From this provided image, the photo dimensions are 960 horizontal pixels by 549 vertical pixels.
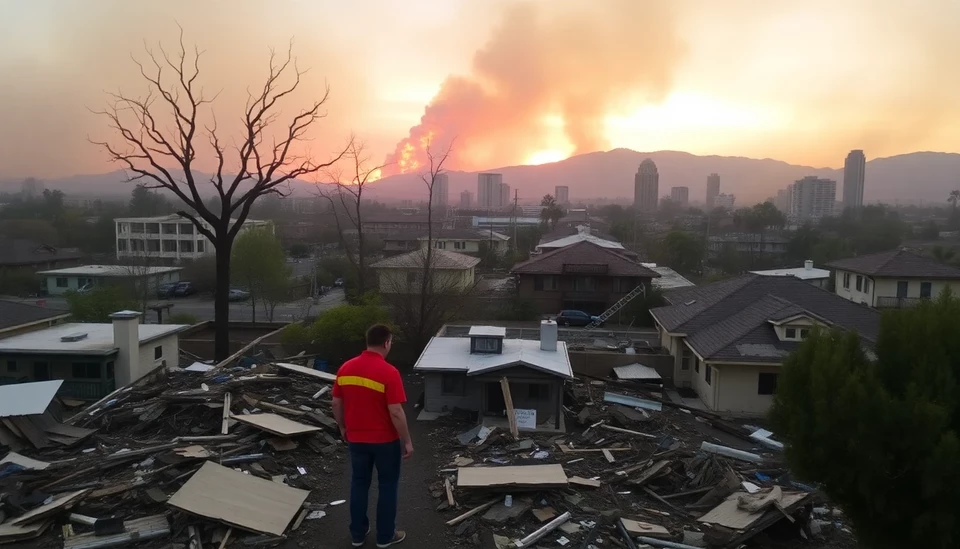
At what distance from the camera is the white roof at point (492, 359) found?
52.0ft

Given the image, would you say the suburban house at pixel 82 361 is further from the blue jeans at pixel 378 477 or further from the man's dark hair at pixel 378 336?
the man's dark hair at pixel 378 336

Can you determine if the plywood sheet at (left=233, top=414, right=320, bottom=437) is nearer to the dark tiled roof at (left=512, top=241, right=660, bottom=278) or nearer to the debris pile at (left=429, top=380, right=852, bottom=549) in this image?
the debris pile at (left=429, top=380, right=852, bottom=549)

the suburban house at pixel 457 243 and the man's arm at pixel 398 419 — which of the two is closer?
the man's arm at pixel 398 419

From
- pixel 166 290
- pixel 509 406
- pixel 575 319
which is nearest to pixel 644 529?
pixel 509 406

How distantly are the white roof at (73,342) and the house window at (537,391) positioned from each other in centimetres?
1093

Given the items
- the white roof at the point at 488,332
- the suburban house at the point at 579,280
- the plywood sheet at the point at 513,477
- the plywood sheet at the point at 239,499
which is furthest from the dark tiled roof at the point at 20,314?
the suburban house at the point at 579,280

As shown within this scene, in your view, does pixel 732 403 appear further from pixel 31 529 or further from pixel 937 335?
pixel 31 529

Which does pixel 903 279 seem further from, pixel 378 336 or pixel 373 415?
pixel 373 415

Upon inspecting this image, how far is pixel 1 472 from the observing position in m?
10.2

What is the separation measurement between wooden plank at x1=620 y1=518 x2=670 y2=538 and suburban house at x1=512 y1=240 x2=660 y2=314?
2609 centimetres

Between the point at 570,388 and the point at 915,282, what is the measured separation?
23.2 metres

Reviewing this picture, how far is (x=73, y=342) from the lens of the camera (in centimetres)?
1773

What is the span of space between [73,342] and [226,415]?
335 inches

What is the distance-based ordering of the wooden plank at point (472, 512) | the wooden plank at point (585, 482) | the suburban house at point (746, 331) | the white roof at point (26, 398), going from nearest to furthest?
the wooden plank at point (472, 512) → the wooden plank at point (585, 482) → the white roof at point (26, 398) → the suburban house at point (746, 331)
